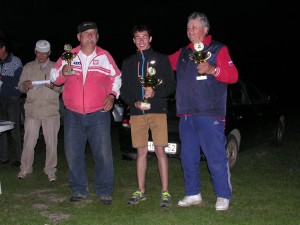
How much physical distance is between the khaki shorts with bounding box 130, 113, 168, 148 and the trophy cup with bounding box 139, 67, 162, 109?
0.74ft

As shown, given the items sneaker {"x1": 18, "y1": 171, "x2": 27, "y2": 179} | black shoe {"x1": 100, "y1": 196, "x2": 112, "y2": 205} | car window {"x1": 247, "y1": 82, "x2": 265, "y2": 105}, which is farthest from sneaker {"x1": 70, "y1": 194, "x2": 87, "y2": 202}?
car window {"x1": 247, "y1": 82, "x2": 265, "y2": 105}

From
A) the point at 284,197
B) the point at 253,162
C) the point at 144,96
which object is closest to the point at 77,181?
the point at 144,96

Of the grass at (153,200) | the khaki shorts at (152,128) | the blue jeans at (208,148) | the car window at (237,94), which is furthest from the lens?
the car window at (237,94)

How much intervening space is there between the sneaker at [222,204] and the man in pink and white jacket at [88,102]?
131 centimetres

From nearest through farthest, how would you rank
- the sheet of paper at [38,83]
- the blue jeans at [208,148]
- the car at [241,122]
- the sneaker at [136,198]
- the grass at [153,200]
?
the grass at [153,200] < the blue jeans at [208,148] < the sneaker at [136,198] < the sheet of paper at [38,83] < the car at [241,122]

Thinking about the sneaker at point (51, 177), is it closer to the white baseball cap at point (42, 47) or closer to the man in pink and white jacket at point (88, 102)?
the man in pink and white jacket at point (88, 102)

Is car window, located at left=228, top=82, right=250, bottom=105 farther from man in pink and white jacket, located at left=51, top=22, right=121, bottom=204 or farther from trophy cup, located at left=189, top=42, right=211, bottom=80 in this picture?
man in pink and white jacket, located at left=51, top=22, right=121, bottom=204

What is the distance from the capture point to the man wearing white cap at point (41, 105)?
6.88m

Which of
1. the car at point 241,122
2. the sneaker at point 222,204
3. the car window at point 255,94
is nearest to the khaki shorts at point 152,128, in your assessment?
the sneaker at point 222,204

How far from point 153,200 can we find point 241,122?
9.20ft

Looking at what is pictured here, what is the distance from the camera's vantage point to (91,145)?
5.74m

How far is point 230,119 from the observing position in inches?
300

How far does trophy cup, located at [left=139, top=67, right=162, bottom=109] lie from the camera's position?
17.4 feet

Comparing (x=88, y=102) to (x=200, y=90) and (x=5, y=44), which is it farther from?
(x=5, y=44)
